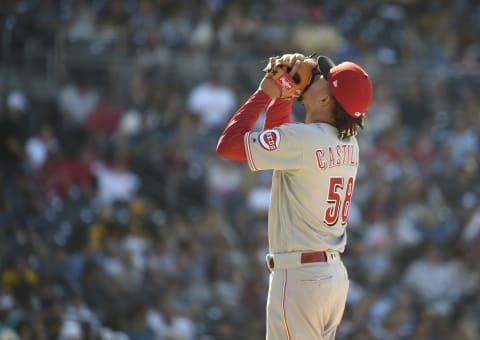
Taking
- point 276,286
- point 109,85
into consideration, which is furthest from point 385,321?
point 276,286

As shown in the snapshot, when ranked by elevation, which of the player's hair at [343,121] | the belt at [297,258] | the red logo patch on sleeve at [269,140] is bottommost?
the belt at [297,258]

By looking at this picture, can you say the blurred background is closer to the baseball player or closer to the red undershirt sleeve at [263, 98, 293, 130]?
the red undershirt sleeve at [263, 98, 293, 130]

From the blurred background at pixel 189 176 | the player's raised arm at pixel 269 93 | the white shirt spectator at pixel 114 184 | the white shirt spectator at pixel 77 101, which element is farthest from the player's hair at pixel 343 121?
the white shirt spectator at pixel 77 101

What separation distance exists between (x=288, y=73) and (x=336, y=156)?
1.46ft

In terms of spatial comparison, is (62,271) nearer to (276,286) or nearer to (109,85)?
(109,85)

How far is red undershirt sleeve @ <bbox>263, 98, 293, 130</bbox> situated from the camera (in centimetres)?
467

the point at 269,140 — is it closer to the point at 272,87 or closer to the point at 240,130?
the point at 240,130

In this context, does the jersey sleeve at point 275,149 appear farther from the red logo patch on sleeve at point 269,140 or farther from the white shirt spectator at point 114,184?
the white shirt spectator at point 114,184

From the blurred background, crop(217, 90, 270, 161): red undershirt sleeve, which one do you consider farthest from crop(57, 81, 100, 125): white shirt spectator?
crop(217, 90, 270, 161): red undershirt sleeve

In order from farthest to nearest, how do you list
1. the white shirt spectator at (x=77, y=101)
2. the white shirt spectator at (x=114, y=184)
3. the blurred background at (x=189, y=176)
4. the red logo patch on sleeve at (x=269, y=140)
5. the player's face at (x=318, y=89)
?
1. the white shirt spectator at (x=77, y=101)
2. the white shirt spectator at (x=114, y=184)
3. the blurred background at (x=189, y=176)
4. the player's face at (x=318, y=89)
5. the red logo patch on sleeve at (x=269, y=140)

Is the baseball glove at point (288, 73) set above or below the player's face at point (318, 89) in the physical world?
above

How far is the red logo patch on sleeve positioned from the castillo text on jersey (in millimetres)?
195

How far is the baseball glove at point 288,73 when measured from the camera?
435 centimetres

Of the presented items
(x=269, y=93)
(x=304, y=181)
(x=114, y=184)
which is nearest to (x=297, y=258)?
(x=304, y=181)
